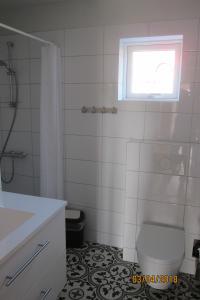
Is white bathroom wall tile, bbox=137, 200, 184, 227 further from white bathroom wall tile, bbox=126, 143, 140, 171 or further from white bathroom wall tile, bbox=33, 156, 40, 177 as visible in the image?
white bathroom wall tile, bbox=33, 156, 40, 177

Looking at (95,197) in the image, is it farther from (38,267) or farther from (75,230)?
(38,267)

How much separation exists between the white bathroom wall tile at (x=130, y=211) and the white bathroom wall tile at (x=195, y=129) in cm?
74

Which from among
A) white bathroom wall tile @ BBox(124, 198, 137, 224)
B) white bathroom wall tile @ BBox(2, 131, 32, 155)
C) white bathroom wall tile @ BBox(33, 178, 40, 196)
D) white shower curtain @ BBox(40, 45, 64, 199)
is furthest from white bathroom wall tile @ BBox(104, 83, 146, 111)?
white bathroom wall tile @ BBox(33, 178, 40, 196)

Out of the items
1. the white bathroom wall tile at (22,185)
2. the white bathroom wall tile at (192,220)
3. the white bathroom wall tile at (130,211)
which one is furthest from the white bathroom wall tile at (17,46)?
the white bathroom wall tile at (192,220)

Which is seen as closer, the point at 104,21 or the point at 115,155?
the point at 104,21

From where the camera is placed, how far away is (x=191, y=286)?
6.60 ft

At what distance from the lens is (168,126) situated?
6.93 ft

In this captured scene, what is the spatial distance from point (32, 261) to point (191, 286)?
138 centimetres

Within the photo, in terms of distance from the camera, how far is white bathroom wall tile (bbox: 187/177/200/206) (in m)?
2.05

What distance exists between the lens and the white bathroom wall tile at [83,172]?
2.43 metres

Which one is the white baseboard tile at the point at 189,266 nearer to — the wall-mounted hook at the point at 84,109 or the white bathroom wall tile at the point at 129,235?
the white bathroom wall tile at the point at 129,235

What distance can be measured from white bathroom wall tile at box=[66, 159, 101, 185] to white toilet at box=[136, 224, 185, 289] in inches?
27.8

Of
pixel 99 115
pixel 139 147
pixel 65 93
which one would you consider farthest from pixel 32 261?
pixel 65 93

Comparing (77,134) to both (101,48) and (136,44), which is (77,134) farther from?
(136,44)
